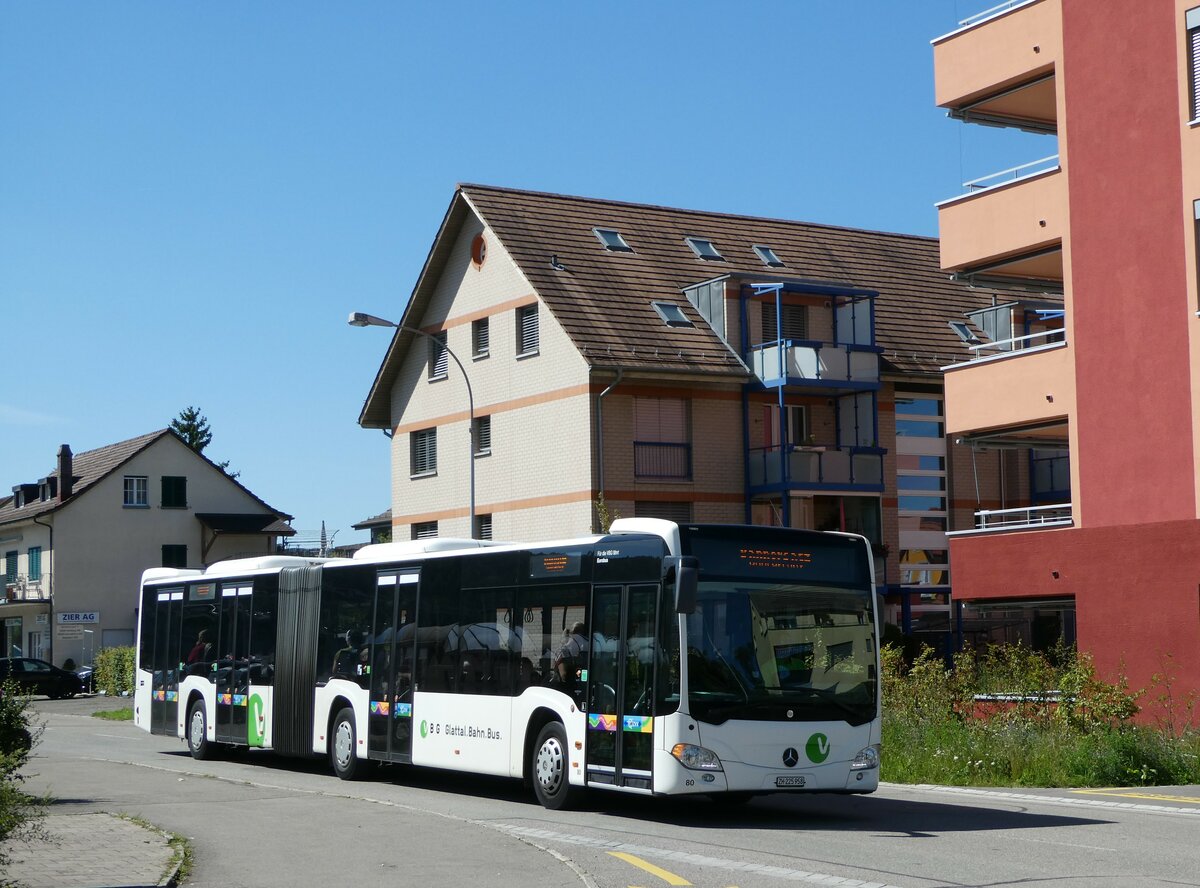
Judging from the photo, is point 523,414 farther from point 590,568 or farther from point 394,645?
point 590,568

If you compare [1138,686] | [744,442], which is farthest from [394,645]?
[744,442]

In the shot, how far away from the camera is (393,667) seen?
2055cm

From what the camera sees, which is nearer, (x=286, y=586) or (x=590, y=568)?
(x=590, y=568)

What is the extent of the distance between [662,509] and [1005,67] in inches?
651

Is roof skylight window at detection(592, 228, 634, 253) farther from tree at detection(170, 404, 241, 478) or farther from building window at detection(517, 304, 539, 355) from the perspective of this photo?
tree at detection(170, 404, 241, 478)

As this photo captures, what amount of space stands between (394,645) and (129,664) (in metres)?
38.8

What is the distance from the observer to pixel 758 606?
15.5 meters

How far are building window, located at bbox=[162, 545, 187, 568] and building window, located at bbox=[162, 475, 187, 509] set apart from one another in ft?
6.29

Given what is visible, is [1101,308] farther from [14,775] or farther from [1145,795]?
[14,775]

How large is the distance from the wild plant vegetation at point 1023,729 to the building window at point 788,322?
866 inches

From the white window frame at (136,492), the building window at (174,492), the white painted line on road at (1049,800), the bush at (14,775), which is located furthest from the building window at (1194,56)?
the building window at (174,492)

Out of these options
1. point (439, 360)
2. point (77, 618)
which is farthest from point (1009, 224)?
point (77, 618)

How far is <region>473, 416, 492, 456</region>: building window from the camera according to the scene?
44.6 metres

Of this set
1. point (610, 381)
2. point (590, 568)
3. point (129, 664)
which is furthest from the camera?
point (129, 664)
